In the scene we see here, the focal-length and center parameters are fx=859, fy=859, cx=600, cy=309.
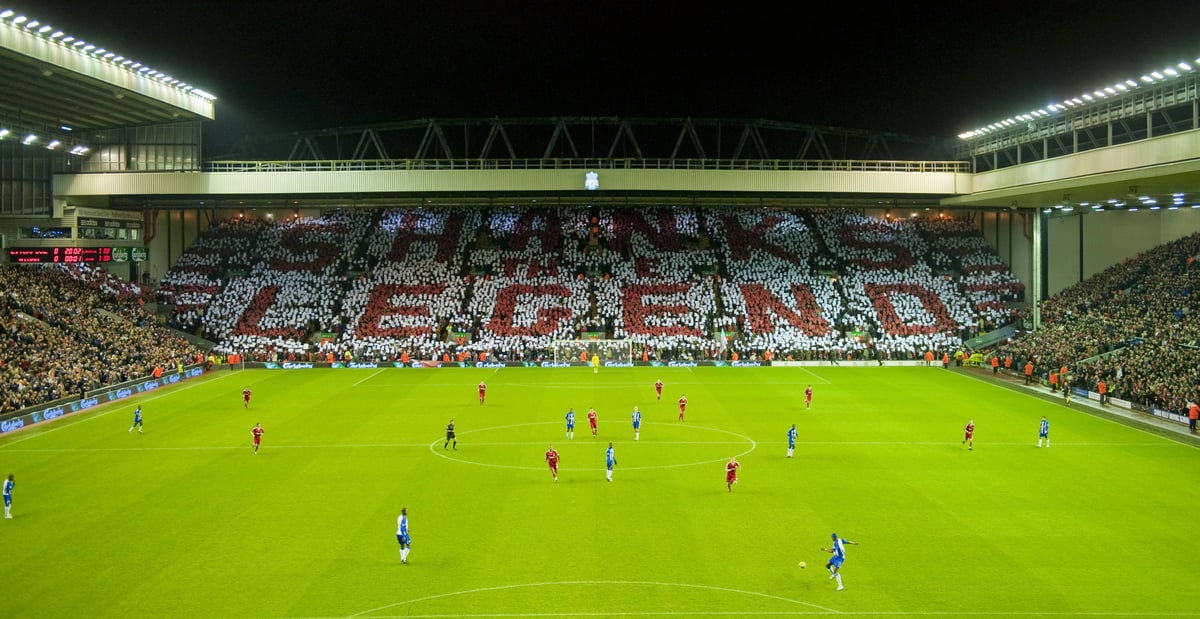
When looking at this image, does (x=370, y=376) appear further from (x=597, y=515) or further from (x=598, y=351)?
(x=597, y=515)

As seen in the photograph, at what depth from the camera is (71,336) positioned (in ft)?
147

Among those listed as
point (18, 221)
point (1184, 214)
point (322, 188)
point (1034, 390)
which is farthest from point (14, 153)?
point (1184, 214)

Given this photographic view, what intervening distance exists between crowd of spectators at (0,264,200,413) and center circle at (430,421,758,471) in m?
18.7

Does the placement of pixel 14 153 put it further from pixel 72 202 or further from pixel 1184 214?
pixel 1184 214

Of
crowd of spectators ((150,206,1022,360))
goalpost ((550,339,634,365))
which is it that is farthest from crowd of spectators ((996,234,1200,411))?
→ goalpost ((550,339,634,365))

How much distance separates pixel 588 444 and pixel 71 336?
31472mm

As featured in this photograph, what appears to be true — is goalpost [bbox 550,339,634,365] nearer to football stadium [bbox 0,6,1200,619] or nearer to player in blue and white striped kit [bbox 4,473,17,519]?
football stadium [bbox 0,6,1200,619]

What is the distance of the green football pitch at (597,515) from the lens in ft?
50.6

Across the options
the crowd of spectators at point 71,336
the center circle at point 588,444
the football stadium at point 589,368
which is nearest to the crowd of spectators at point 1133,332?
the football stadium at point 589,368

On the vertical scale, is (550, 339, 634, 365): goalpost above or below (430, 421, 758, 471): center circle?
above

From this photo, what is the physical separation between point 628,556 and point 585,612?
117 inches

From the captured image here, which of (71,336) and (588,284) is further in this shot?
(588,284)

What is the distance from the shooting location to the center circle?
87.1 feet

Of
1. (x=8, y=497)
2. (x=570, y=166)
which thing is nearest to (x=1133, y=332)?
(x=570, y=166)
